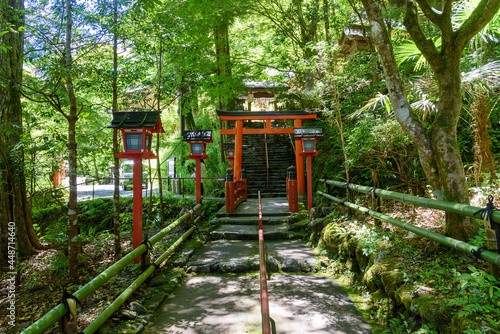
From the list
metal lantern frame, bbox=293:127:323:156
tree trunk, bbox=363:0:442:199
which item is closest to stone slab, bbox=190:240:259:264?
metal lantern frame, bbox=293:127:323:156

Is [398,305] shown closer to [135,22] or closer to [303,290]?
Result: [303,290]

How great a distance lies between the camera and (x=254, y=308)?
3.13 meters

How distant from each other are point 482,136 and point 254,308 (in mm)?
3312

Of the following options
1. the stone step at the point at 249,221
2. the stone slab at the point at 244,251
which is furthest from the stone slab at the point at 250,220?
the stone slab at the point at 244,251

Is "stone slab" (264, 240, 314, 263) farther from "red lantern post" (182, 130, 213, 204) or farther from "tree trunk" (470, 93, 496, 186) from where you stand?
"tree trunk" (470, 93, 496, 186)

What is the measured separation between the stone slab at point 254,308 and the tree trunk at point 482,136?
231 centimetres

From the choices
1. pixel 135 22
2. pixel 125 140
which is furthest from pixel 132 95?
pixel 125 140

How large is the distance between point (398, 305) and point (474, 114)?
2386mm

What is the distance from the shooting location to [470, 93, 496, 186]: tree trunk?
10.7 feet

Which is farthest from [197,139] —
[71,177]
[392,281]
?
[392,281]

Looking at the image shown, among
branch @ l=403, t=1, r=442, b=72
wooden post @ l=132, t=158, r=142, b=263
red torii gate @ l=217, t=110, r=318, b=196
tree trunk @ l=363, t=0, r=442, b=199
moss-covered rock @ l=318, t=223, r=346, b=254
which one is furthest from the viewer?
red torii gate @ l=217, t=110, r=318, b=196

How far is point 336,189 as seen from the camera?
7.33 metres

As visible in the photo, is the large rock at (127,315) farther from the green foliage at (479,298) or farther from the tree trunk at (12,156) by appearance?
the tree trunk at (12,156)

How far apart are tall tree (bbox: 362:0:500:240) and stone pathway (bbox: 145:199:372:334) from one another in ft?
4.93
